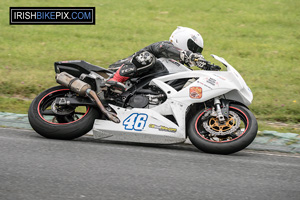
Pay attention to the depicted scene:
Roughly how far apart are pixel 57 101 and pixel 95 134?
0.66 meters

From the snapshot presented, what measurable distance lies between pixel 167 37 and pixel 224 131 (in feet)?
24.6

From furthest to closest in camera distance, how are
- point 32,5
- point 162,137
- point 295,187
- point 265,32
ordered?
point 32,5 < point 265,32 < point 162,137 < point 295,187

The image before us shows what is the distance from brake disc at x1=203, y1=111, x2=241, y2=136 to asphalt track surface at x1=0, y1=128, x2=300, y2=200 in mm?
297

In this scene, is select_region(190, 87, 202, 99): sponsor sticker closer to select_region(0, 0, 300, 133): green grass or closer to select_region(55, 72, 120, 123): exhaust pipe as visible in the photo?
select_region(55, 72, 120, 123): exhaust pipe

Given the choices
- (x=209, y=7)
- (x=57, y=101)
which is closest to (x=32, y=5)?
(x=209, y=7)

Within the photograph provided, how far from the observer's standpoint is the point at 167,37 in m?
13.4

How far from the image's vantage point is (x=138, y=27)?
14141 mm

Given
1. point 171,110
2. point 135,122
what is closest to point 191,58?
point 171,110

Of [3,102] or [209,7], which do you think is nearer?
[3,102]

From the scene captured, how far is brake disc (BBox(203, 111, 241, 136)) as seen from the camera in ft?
20.1

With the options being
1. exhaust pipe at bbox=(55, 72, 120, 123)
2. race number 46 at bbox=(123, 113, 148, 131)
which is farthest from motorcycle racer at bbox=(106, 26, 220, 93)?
→ race number 46 at bbox=(123, 113, 148, 131)

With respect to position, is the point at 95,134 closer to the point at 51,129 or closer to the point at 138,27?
the point at 51,129

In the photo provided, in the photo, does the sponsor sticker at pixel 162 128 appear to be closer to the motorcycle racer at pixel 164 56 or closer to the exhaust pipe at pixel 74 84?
the motorcycle racer at pixel 164 56

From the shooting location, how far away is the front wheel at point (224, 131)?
599 centimetres
